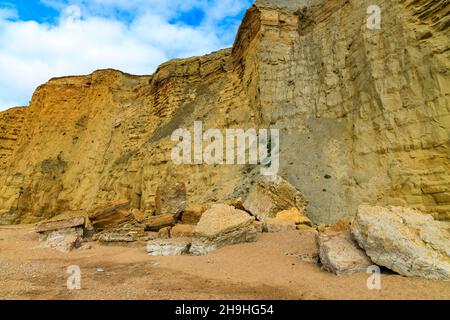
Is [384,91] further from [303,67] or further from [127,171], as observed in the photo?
[127,171]

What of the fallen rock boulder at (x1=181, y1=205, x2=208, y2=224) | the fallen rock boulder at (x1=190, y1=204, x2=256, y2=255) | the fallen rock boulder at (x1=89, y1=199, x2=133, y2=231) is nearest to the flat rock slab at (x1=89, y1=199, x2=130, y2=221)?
the fallen rock boulder at (x1=89, y1=199, x2=133, y2=231)

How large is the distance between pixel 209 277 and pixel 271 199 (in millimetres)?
6301

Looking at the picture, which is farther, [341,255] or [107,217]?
[107,217]

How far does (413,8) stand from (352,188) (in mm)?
7499

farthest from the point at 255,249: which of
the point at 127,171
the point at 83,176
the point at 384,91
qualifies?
the point at 83,176

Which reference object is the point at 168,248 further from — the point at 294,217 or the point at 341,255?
the point at 294,217

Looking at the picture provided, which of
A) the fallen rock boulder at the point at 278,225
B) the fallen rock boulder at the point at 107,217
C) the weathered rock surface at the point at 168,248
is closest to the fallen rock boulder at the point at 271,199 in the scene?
the fallen rock boulder at the point at 278,225

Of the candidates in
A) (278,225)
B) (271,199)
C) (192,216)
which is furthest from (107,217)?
(278,225)

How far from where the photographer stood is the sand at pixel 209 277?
4.37 m

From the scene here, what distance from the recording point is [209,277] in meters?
5.51

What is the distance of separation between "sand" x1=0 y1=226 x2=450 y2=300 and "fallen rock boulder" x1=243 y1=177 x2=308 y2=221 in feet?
8.67

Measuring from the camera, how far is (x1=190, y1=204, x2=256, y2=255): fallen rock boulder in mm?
7723

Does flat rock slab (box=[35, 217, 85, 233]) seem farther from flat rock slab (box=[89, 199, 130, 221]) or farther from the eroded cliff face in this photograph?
the eroded cliff face

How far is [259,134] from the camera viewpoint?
56.4 ft
